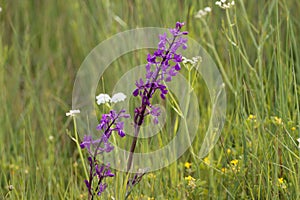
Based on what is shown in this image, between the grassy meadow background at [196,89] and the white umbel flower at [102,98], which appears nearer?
the white umbel flower at [102,98]

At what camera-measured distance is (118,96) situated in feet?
4.47

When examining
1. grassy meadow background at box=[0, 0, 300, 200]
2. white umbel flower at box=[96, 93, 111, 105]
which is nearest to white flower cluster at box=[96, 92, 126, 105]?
white umbel flower at box=[96, 93, 111, 105]

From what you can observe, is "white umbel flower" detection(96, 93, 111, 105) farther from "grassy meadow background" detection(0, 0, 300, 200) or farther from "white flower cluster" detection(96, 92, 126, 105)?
"grassy meadow background" detection(0, 0, 300, 200)

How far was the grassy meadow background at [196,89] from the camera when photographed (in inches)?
62.5

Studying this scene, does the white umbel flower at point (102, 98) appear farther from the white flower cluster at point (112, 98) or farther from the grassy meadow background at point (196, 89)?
the grassy meadow background at point (196, 89)

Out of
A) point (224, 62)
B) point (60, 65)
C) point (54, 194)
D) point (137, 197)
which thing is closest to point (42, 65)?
point (60, 65)

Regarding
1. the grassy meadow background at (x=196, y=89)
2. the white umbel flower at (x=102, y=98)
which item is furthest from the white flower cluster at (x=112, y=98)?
the grassy meadow background at (x=196, y=89)

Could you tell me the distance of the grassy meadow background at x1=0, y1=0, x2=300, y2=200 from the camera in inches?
62.5

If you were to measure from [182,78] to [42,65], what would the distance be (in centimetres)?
119

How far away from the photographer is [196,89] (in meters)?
2.12

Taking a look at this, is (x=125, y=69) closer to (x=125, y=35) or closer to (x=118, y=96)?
(x=125, y=35)

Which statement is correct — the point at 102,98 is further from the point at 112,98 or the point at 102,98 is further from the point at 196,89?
the point at 196,89

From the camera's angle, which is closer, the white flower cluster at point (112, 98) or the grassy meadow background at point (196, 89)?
the white flower cluster at point (112, 98)

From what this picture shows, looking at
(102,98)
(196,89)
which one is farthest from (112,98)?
(196,89)
